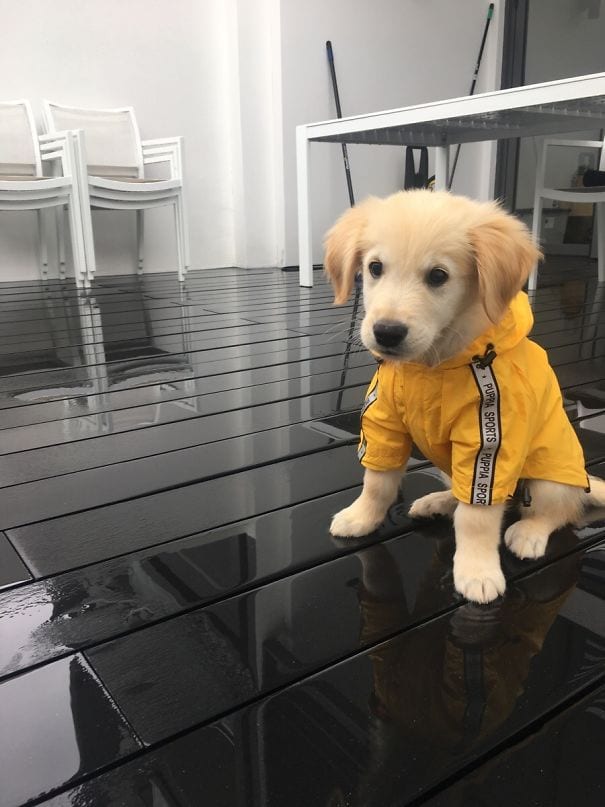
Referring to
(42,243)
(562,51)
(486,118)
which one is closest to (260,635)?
(486,118)

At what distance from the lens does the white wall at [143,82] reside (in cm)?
413

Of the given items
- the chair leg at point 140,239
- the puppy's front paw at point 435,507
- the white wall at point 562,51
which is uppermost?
the white wall at point 562,51

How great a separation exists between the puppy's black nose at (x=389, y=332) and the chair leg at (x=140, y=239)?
4.04 m

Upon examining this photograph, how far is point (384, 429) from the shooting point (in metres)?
1.00

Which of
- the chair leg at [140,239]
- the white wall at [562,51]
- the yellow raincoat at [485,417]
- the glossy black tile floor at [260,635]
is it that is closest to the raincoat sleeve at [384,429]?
the yellow raincoat at [485,417]

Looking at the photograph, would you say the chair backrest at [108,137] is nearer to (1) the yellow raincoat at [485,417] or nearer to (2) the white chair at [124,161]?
(2) the white chair at [124,161]

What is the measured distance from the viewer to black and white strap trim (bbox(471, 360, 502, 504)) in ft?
2.90

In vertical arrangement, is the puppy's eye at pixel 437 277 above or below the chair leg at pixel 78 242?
above

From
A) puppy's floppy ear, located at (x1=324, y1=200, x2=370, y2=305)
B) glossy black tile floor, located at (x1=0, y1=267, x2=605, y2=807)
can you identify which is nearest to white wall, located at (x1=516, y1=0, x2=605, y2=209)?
glossy black tile floor, located at (x1=0, y1=267, x2=605, y2=807)

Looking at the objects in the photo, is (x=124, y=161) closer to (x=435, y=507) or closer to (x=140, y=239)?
(x=140, y=239)

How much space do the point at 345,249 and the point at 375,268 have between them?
0.28 feet

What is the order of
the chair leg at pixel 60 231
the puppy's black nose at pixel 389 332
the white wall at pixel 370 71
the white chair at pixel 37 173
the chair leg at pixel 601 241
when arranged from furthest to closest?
the white wall at pixel 370 71 < the chair leg at pixel 60 231 < the chair leg at pixel 601 241 < the white chair at pixel 37 173 < the puppy's black nose at pixel 389 332

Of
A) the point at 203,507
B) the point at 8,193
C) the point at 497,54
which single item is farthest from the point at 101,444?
the point at 497,54

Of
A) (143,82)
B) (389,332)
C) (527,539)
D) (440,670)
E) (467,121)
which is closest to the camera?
(440,670)
